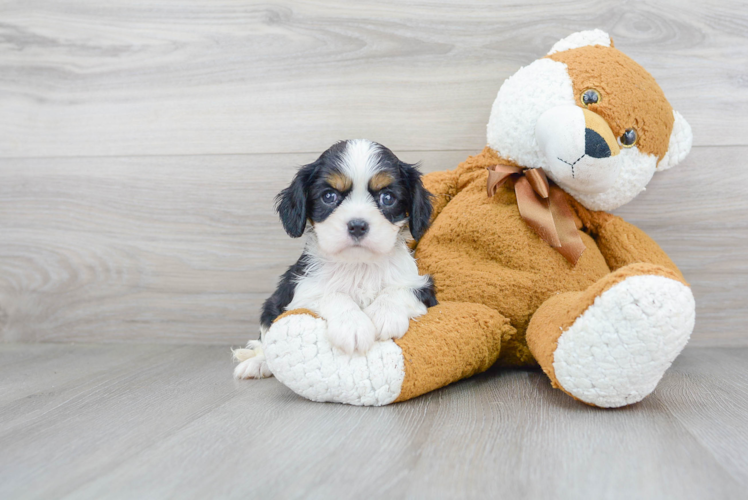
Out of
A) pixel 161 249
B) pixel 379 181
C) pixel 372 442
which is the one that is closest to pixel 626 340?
pixel 372 442

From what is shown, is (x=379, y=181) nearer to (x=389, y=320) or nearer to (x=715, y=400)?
(x=389, y=320)

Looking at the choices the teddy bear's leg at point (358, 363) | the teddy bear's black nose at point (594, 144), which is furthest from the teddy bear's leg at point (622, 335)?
the teddy bear's black nose at point (594, 144)

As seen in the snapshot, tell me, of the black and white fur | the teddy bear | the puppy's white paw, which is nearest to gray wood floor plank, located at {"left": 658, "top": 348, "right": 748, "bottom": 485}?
the teddy bear

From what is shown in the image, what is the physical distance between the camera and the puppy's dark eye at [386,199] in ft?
Answer: 4.60

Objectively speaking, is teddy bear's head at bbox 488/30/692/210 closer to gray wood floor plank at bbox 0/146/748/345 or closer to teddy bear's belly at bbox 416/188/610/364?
teddy bear's belly at bbox 416/188/610/364

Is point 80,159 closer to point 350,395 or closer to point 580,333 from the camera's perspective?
point 350,395

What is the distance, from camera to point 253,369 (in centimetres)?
164

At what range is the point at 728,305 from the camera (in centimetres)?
194

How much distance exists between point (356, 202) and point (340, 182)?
0.21ft

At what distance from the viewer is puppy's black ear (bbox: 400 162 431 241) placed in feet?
4.84

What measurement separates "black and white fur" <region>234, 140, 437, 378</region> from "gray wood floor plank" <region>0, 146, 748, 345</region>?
536 millimetres

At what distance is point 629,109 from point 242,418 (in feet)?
4.07

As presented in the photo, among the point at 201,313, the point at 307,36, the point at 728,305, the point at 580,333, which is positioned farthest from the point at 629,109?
the point at 201,313

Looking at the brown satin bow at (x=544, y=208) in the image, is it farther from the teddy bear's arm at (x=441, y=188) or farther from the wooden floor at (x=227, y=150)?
the wooden floor at (x=227, y=150)
